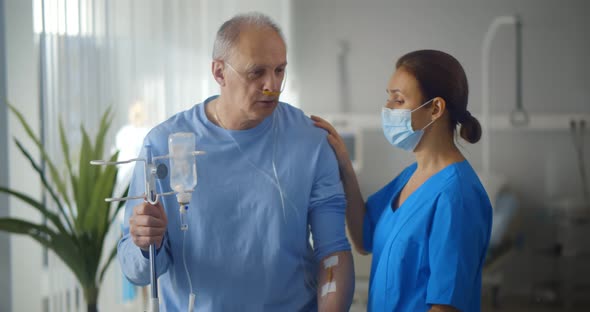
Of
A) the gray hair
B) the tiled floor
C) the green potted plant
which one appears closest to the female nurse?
the gray hair

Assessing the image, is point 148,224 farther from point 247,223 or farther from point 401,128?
point 401,128

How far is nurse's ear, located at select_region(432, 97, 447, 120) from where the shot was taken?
55.9 inches

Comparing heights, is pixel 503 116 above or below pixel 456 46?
below

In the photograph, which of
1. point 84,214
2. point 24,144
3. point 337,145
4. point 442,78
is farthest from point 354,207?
point 24,144

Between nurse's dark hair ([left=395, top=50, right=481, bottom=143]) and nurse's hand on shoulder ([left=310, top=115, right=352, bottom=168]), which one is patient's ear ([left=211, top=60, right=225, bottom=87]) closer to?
nurse's hand on shoulder ([left=310, top=115, right=352, bottom=168])

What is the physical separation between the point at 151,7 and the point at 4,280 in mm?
1318

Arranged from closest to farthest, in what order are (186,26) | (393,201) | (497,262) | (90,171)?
(393,201) < (90,171) < (186,26) < (497,262)

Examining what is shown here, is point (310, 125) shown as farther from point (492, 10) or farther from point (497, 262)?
point (492, 10)

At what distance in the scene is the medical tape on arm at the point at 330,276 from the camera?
4.84 feet

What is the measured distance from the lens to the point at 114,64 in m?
2.66

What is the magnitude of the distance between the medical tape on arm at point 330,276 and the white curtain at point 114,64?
1305 mm

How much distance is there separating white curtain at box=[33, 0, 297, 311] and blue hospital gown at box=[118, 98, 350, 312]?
103cm

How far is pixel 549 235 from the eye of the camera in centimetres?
456

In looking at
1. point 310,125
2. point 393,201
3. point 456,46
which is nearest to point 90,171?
point 310,125
